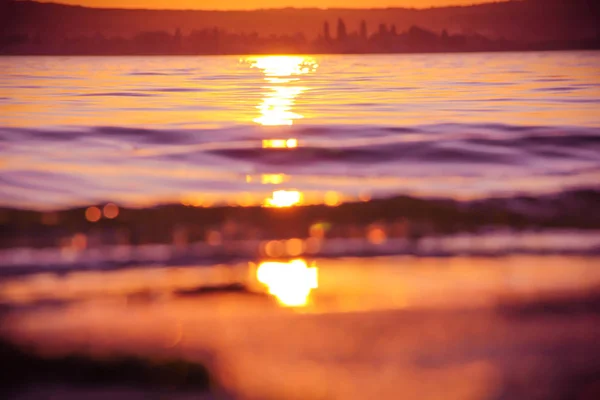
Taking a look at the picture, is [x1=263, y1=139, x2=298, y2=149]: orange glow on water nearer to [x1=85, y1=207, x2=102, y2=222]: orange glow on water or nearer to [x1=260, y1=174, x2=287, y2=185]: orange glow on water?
[x1=260, y1=174, x2=287, y2=185]: orange glow on water

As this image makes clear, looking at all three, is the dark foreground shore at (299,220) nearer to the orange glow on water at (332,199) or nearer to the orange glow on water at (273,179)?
→ the orange glow on water at (332,199)

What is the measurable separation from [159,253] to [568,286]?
8.46 feet

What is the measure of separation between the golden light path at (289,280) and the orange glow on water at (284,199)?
5.53 feet

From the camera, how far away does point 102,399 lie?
280 cm

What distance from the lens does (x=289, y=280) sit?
15.0 ft

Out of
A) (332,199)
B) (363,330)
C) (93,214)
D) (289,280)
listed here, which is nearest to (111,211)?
(93,214)

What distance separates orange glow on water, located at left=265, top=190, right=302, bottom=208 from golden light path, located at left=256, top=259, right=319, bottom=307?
5.53 ft

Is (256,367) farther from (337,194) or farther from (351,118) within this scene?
(351,118)

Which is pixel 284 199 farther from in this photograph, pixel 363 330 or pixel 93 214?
pixel 363 330

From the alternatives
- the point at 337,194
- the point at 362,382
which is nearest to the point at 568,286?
the point at 362,382

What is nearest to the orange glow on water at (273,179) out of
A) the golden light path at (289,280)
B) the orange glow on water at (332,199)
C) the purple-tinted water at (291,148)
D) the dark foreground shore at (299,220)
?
the purple-tinted water at (291,148)

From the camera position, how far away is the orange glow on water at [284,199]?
671 centimetres

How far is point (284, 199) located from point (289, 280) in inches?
95.7

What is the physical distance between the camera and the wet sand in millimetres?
2982
